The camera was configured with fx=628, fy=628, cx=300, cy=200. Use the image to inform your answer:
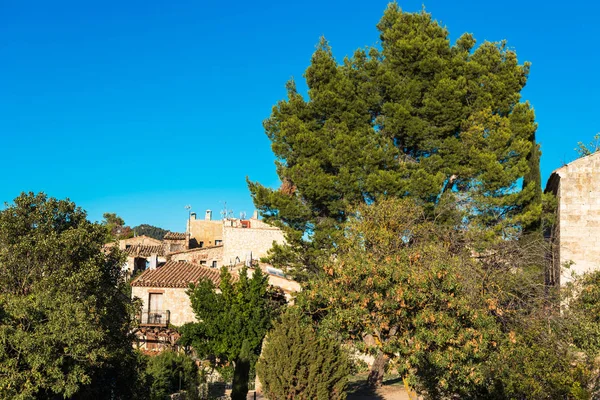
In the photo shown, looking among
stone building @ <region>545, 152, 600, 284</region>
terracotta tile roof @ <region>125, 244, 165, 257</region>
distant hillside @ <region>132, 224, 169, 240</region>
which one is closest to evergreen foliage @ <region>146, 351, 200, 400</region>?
stone building @ <region>545, 152, 600, 284</region>

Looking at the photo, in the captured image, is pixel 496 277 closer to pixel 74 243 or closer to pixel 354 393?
pixel 354 393

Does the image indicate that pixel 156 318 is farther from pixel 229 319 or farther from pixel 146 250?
pixel 146 250

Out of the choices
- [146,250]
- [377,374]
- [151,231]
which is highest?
[151,231]

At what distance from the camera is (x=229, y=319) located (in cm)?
2766

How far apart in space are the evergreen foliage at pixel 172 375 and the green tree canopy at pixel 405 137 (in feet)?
19.6

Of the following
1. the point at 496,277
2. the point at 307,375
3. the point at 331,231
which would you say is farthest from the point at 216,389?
the point at 496,277

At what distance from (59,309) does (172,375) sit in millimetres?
12156

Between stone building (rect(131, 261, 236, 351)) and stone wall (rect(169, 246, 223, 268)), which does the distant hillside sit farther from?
stone building (rect(131, 261, 236, 351))

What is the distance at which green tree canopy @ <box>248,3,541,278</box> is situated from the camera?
2350 cm

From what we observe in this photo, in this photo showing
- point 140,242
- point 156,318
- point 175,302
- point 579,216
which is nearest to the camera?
point 579,216

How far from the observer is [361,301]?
47.3ft

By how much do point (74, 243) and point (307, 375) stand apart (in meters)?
6.63

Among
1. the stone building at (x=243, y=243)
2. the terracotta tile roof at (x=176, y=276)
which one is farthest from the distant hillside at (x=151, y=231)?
the terracotta tile roof at (x=176, y=276)

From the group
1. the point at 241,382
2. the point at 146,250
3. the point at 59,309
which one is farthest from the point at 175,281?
the point at 146,250
